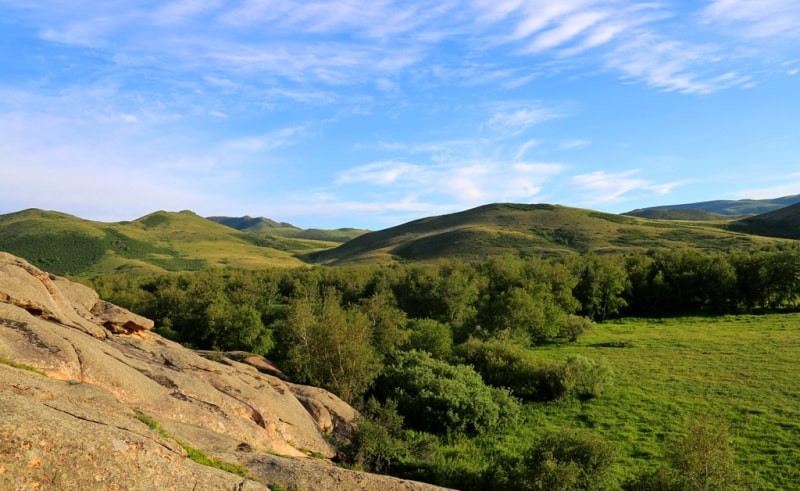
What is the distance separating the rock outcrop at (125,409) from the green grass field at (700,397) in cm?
2002

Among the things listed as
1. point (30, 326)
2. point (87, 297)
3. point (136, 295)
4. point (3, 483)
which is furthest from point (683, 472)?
point (136, 295)

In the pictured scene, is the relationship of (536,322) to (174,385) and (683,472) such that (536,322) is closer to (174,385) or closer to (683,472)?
(683,472)

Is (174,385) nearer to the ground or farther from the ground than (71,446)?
nearer to the ground

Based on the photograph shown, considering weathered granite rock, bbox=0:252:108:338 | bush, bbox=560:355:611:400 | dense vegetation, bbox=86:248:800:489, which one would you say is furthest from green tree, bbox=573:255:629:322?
weathered granite rock, bbox=0:252:108:338

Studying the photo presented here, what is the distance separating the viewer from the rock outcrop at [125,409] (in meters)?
10.4

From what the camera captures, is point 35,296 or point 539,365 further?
point 539,365

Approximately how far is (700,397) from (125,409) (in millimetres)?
43371

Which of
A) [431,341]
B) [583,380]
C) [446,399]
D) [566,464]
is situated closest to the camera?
[566,464]

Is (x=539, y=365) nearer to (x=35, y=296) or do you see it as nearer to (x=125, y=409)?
(x=125, y=409)

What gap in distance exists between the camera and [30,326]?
17312 mm

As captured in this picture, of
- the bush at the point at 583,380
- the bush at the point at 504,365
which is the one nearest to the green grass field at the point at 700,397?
the bush at the point at 583,380

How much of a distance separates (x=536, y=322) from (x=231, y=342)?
136ft

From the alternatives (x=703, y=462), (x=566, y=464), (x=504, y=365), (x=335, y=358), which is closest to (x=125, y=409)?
(x=566, y=464)

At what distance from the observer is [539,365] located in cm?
4778
